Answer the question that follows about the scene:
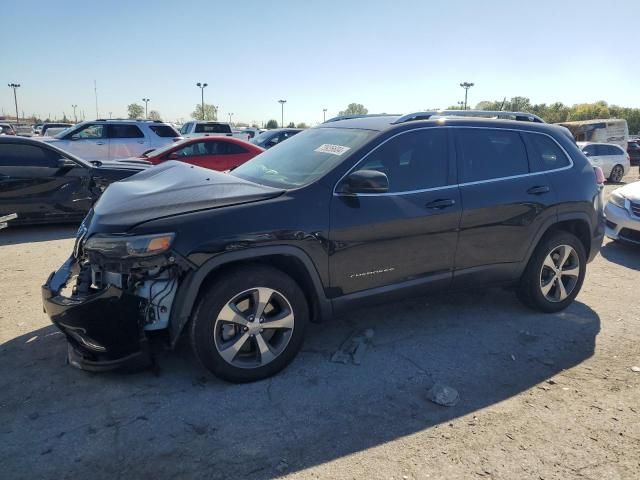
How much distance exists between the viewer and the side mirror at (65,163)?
24.5 feet

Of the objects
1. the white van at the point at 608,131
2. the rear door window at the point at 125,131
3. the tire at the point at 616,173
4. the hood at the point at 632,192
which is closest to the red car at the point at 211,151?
the rear door window at the point at 125,131

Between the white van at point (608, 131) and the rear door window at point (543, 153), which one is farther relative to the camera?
the white van at point (608, 131)

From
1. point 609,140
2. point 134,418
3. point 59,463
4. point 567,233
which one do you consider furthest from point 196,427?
point 609,140

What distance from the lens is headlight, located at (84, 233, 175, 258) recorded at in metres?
2.82

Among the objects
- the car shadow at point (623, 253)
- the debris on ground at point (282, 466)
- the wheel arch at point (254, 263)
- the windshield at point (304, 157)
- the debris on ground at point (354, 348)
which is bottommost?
the debris on ground at point (282, 466)

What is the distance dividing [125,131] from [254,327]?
1273 centimetres

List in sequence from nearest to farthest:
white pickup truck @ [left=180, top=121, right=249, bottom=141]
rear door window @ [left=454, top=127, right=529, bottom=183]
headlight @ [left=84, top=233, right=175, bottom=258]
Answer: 1. headlight @ [left=84, top=233, right=175, bottom=258]
2. rear door window @ [left=454, top=127, right=529, bottom=183]
3. white pickup truck @ [left=180, top=121, right=249, bottom=141]

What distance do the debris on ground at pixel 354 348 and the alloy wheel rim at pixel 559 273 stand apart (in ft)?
5.67

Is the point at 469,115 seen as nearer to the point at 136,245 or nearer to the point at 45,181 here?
the point at 136,245

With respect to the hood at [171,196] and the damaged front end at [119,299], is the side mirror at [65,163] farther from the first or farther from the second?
the damaged front end at [119,299]

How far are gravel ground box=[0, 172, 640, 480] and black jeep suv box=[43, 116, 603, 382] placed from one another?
29cm

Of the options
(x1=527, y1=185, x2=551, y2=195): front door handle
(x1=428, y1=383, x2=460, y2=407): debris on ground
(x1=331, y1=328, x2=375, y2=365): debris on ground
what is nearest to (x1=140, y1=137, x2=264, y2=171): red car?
(x1=331, y1=328, x2=375, y2=365): debris on ground

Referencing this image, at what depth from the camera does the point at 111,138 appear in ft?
45.4

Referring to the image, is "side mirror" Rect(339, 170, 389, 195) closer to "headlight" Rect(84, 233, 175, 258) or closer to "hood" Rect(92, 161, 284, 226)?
"hood" Rect(92, 161, 284, 226)
